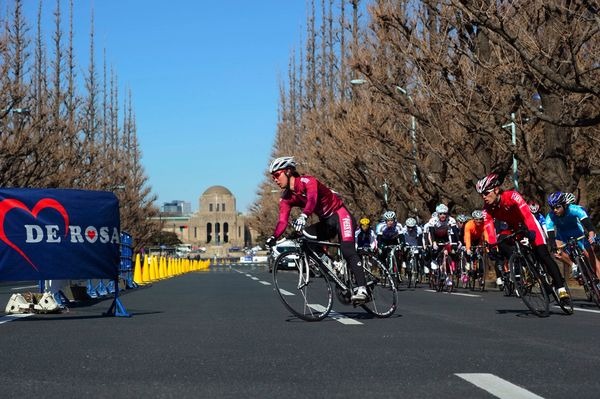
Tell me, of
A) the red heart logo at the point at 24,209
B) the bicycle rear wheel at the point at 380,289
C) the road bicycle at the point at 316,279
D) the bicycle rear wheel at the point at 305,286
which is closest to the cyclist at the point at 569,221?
the bicycle rear wheel at the point at 380,289

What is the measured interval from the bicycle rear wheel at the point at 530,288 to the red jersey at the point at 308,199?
2.28 m

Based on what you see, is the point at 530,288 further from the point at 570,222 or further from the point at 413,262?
the point at 413,262

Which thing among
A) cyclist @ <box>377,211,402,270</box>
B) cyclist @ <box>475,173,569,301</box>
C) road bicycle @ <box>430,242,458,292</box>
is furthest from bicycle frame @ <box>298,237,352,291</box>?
cyclist @ <box>377,211,402,270</box>

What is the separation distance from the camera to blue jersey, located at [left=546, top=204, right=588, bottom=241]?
1242 cm

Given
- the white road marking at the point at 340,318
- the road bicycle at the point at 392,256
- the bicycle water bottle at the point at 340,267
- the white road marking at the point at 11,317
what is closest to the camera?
the white road marking at the point at 340,318

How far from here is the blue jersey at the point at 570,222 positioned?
1242cm

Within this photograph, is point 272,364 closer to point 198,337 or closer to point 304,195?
point 198,337

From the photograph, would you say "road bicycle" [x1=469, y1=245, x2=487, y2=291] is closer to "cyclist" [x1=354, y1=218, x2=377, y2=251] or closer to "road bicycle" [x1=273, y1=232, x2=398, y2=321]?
"cyclist" [x1=354, y1=218, x2=377, y2=251]

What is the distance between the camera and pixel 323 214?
10.2 metres

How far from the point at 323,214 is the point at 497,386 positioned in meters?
5.09

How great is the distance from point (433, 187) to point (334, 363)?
26.4 meters

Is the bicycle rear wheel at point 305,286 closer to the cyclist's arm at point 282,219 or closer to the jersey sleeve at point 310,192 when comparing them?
the cyclist's arm at point 282,219

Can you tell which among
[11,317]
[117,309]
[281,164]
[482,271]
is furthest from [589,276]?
[482,271]

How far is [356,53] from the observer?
2962cm
